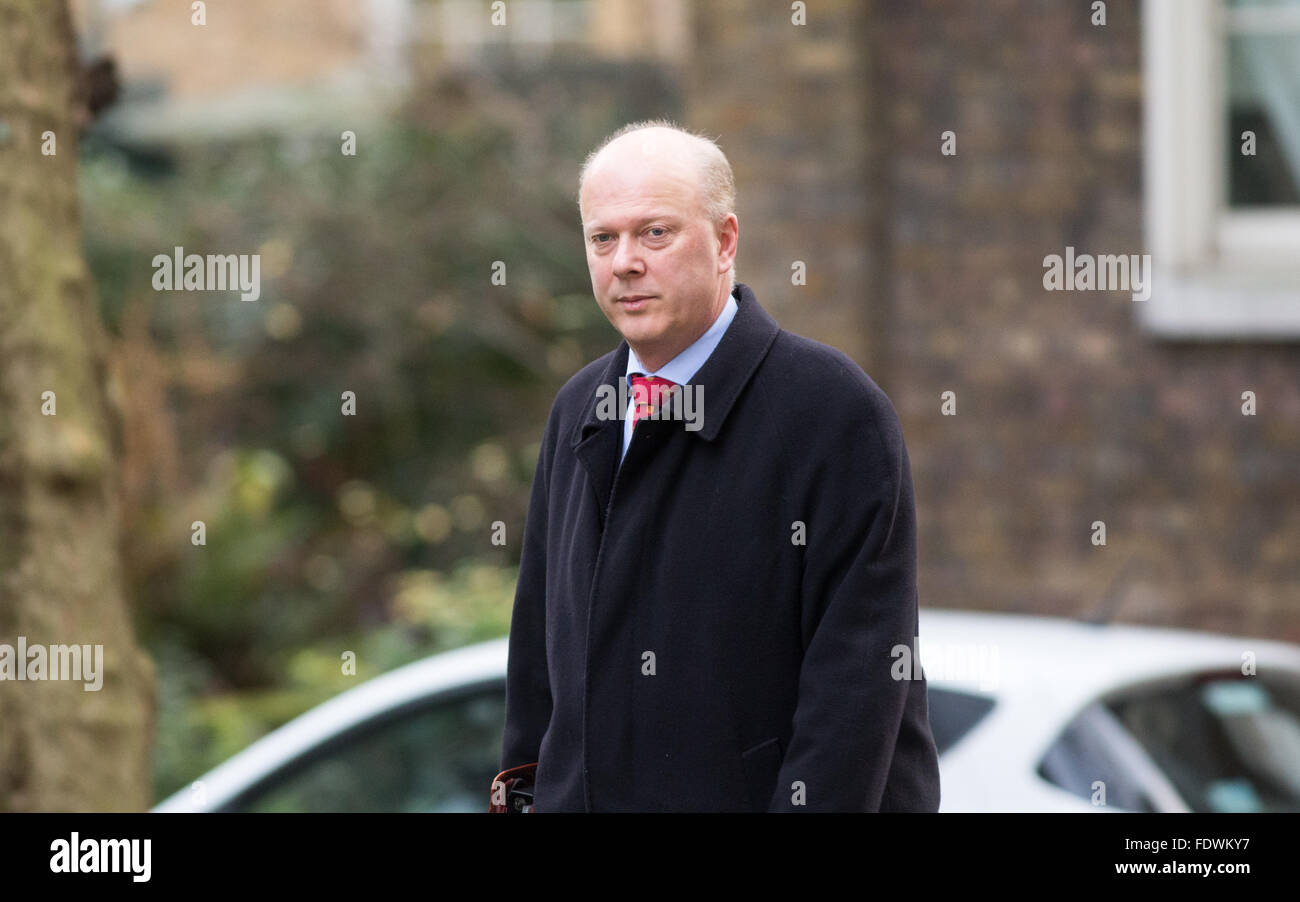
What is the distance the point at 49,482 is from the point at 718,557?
178 cm

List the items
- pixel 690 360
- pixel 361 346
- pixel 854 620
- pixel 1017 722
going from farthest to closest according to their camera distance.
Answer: pixel 361 346
pixel 1017 722
pixel 690 360
pixel 854 620

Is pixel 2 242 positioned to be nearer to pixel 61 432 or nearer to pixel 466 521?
pixel 61 432

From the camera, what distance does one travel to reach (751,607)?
228 centimetres

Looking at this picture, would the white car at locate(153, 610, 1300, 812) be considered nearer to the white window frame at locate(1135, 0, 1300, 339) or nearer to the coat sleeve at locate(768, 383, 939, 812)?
the coat sleeve at locate(768, 383, 939, 812)

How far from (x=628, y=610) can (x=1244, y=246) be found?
5.25 meters

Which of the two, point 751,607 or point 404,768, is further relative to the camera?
point 404,768

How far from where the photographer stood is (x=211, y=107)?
11766mm

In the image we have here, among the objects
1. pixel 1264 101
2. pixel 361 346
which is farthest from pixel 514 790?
pixel 361 346

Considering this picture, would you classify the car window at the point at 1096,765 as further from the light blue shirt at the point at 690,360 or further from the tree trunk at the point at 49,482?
the tree trunk at the point at 49,482

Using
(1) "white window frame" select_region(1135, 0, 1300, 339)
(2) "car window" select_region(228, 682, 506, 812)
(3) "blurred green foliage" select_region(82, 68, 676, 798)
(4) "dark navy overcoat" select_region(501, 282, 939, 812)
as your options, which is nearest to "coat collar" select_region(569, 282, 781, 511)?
(4) "dark navy overcoat" select_region(501, 282, 939, 812)

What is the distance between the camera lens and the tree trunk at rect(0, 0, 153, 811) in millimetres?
3373

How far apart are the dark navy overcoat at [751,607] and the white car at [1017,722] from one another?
1266 mm

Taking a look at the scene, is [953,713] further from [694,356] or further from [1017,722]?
[694,356]

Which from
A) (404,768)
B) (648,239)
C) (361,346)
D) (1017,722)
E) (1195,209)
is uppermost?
A: (1195,209)
